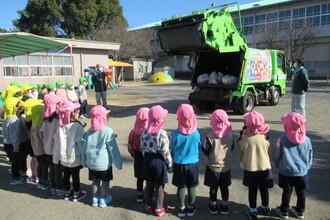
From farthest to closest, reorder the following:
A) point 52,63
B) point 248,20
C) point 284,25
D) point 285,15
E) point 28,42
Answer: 1. point 248,20
2. point 285,15
3. point 284,25
4. point 52,63
5. point 28,42

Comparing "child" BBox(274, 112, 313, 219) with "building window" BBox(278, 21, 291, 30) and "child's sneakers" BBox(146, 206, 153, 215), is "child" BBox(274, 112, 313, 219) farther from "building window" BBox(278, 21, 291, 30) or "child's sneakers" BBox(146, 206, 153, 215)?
"building window" BBox(278, 21, 291, 30)

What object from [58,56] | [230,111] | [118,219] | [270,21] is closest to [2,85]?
[58,56]

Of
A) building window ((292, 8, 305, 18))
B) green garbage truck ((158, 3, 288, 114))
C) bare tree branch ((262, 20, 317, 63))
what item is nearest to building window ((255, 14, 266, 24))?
bare tree branch ((262, 20, 317, 63))

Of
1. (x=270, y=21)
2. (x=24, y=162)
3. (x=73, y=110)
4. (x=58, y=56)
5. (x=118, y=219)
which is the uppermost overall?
(x=270, y=21)

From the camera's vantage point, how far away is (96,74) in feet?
40.8

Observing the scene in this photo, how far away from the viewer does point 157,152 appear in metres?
4.11

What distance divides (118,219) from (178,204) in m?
0.87

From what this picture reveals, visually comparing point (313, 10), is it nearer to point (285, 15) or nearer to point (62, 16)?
point (285, 15)

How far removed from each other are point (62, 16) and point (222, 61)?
35615mm

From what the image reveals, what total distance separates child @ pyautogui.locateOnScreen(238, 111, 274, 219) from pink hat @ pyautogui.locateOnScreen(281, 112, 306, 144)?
0.84 feet

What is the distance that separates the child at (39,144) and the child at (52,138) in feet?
0.53

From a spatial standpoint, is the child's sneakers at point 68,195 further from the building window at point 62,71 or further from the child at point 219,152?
Answer: the building window at point 62,71

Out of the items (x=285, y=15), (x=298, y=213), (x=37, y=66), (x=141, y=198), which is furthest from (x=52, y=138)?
(x=285, y=15)

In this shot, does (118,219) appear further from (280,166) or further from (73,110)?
(280,166)
